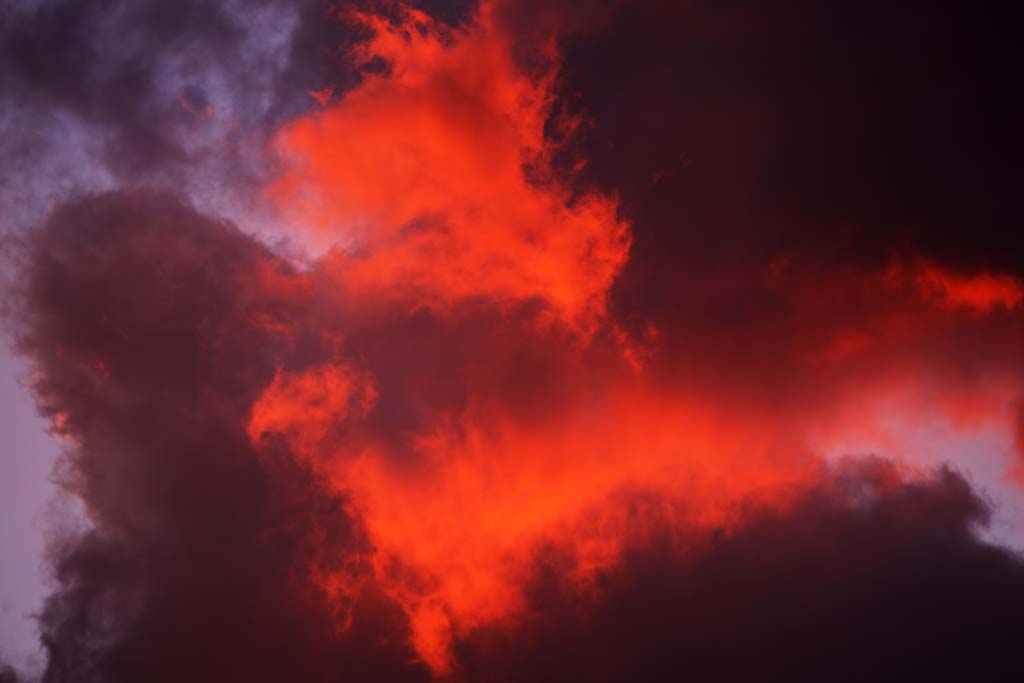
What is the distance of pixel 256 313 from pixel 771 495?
77.7 ft

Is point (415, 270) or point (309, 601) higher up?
point (415, 270)

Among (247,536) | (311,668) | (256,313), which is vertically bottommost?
(311,668)

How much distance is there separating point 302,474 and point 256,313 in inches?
285

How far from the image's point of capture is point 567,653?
33.8 m

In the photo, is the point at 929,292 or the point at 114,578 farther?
the point at 114,578

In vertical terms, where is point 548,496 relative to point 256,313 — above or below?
below

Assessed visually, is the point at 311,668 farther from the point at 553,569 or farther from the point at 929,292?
the point at 929,292

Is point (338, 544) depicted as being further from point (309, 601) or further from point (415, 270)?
point (415, 270)

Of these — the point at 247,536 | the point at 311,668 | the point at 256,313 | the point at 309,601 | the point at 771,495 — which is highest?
the point at 256,313

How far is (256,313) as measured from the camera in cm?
3491

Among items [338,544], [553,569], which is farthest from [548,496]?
[338,544]

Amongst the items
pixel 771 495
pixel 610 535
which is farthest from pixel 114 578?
pixel 771 495

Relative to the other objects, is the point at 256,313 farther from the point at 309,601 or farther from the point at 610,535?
the point at 610,535

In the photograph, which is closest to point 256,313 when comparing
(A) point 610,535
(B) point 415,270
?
(B) point 415,270
